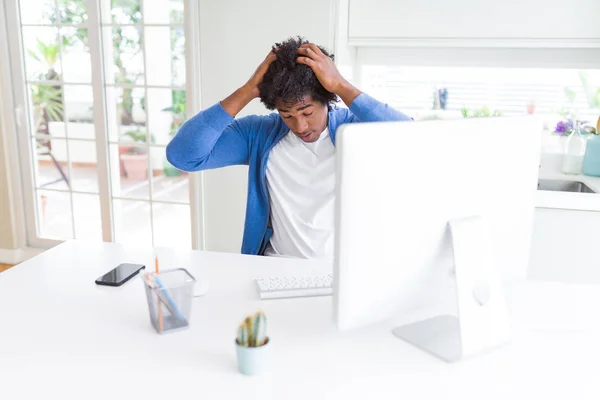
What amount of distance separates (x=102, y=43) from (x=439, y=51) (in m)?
1.85

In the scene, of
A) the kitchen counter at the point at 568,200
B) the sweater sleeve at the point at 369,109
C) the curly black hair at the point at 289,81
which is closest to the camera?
the curly black hair at the point at 289,81

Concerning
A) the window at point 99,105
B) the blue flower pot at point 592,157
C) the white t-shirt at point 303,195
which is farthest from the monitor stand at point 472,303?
the window at point 99,105

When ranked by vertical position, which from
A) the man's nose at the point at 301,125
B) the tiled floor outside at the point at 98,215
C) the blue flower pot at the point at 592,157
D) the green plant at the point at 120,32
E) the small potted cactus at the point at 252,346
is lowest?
the tiled floor outside at the point at 98,215

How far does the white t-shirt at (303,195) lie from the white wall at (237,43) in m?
1.00

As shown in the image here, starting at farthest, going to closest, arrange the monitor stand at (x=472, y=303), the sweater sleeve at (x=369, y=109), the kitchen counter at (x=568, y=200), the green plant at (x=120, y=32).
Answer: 1. the green plant at (x=120, y=32)
2. the kitchen counter at (x=568, y=200)
3. the sweater sleeve at (x=369, y=109)
4. the monitor stand at (x=472, y=303)

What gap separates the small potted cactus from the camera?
0.91m

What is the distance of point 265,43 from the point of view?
2607 millimetres

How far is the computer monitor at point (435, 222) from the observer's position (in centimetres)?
88

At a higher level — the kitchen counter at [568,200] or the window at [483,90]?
the window at [483,90]

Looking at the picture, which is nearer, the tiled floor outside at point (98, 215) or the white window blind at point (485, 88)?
the white window blind at point (485, 88)

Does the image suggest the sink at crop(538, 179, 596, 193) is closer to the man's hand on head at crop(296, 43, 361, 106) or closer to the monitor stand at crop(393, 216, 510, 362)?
the man's hand on head at crop(296, 43, 361, 106)

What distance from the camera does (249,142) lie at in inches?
69.7

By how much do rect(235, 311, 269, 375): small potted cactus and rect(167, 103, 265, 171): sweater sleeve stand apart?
830 millimetres

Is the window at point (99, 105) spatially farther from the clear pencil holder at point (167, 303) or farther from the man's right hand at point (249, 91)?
the clear pencil holder at point (167, 303)
